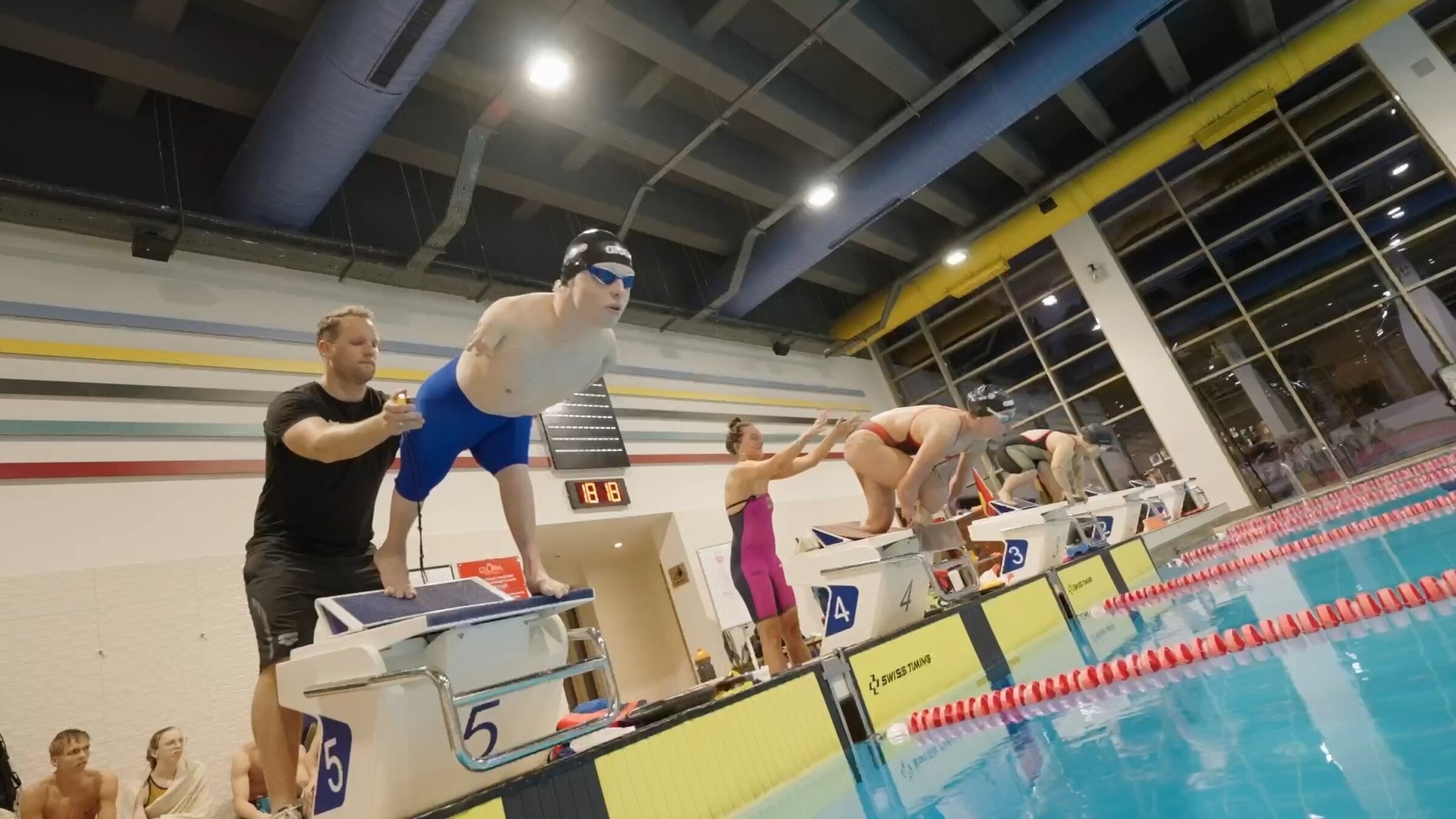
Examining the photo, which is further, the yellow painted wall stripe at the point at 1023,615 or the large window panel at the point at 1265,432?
the large window panel at the point at 1265,432

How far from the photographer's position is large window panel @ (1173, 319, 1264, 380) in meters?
11.5

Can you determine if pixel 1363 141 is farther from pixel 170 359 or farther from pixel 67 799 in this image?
pixel 67 799

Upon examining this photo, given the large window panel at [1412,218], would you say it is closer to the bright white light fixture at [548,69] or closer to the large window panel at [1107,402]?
the large window panel at [1107,402]

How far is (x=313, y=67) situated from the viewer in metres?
5.09

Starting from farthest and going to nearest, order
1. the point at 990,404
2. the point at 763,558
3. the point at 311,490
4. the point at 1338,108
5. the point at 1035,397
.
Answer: the point at 1035,397, the point at 1338,108, the point at 990,404, the point at 763,558, the point at 311,490

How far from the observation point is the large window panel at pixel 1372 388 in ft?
34.4

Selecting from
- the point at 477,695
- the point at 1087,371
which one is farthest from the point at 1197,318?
the point at 477,695

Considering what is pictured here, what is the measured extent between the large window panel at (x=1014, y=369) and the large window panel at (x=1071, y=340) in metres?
0.23

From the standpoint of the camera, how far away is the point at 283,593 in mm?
2096

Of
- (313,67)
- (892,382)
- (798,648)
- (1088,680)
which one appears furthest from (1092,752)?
(892,382)

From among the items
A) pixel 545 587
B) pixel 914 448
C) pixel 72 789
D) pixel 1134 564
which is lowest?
pixel 1134 564

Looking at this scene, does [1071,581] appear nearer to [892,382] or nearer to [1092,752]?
[1092,752]

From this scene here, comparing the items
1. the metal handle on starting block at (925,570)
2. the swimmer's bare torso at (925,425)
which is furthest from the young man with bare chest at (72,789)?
the swimmer's bare torso at (925,425)

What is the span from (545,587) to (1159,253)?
1306 cm
